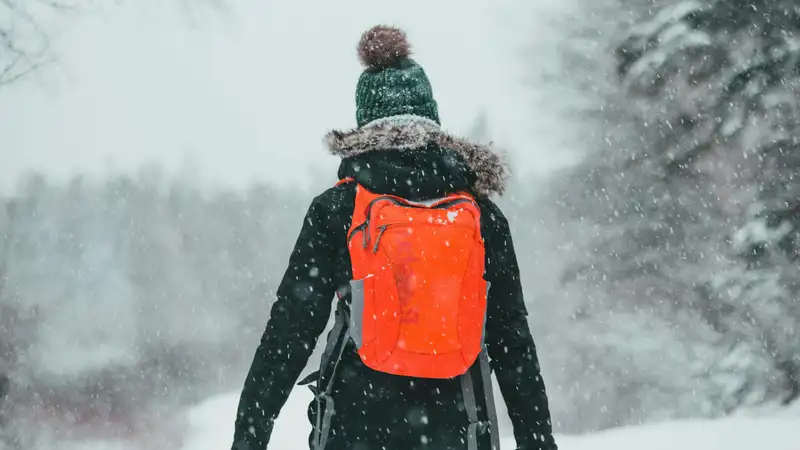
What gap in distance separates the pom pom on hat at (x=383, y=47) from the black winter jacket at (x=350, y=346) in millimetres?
258

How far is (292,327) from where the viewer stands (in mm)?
1984

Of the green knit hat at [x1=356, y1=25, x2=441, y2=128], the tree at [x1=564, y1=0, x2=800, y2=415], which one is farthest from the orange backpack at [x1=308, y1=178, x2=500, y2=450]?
the tree at [x1=564, y1=0, x2=800, y2=415]

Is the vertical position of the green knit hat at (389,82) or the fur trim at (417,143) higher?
the green knit hat at (389,82)

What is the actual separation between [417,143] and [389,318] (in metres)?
0.51

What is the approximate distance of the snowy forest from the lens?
8.35 metres

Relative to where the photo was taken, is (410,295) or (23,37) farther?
(23,37)

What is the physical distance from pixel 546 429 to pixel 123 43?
24233 millimetres

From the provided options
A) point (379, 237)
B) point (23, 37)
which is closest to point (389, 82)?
point (379, 237)

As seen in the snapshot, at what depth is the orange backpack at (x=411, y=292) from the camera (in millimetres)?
1862

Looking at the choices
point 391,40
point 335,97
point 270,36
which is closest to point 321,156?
point 335,97

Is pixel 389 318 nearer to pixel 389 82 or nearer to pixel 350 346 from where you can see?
pixel 350 346

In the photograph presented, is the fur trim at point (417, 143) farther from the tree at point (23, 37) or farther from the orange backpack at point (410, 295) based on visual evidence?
Answer: the tree at point (23, 37)

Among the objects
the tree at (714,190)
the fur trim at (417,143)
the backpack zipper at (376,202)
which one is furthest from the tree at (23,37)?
the backpack zipper at (376,202)

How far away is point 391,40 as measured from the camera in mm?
2189
